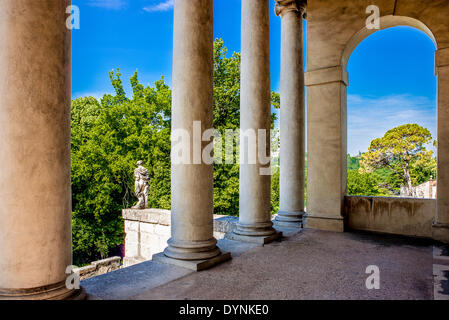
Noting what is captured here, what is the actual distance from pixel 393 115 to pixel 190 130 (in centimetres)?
14085

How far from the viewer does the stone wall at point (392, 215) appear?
113 ft

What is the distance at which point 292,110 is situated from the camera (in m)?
41.5

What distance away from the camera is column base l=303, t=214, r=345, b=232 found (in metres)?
36.9

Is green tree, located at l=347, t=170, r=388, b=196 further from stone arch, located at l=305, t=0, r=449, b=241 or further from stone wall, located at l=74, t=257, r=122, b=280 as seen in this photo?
stone wall, located at l=74, t=257, r=122, b=280

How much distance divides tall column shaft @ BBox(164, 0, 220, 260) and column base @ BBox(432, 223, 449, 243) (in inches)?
980

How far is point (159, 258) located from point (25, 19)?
17.2m

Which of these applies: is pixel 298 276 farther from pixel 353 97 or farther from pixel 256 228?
pixel 353 97

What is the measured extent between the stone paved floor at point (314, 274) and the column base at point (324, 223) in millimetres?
6109

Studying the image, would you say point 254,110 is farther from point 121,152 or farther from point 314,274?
point 121,152

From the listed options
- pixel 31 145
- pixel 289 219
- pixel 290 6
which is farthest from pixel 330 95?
pixel 31 145

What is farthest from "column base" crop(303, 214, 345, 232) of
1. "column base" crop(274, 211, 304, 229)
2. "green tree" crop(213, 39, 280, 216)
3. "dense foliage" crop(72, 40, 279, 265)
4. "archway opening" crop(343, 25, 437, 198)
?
"dense foliage" crop(72, 40, 279, 265)

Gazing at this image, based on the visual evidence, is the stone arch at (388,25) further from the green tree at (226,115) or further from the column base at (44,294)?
the green tree at (226,115)
